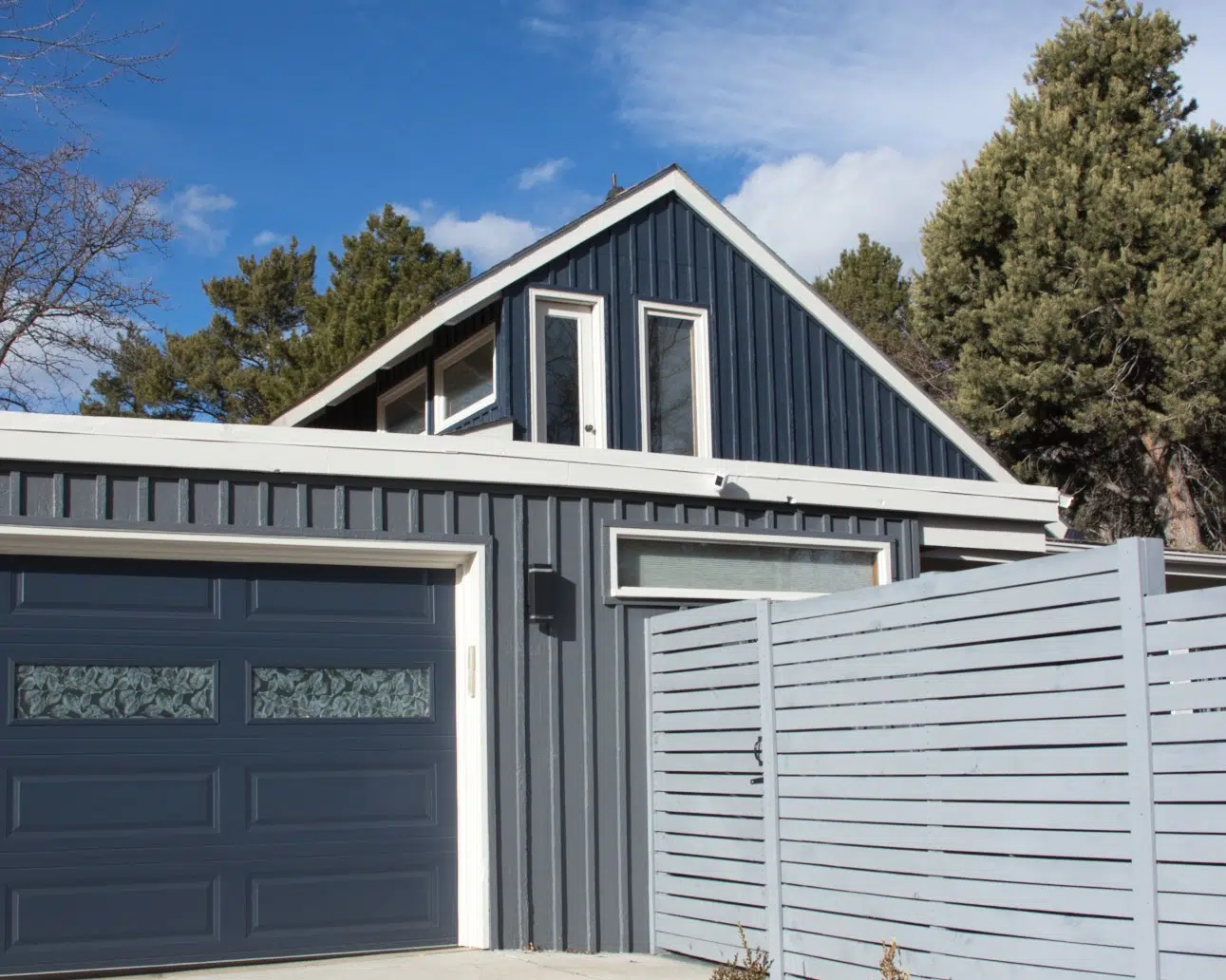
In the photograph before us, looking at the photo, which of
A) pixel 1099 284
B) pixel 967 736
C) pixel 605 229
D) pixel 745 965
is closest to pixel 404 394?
pixel 605 229

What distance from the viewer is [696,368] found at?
11750 mm

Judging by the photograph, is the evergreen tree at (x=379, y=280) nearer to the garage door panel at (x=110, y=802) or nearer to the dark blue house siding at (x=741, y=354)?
the dark blue house siding at (x=741, y=354)

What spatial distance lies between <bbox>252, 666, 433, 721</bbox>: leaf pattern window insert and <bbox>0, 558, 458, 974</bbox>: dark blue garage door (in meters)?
0.01

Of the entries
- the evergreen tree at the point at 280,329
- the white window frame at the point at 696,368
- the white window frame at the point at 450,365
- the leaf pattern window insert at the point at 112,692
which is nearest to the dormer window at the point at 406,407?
the white window frame at the point at 450,365

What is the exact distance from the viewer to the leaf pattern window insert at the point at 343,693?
7277 mm

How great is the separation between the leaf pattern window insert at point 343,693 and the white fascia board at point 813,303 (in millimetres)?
5806

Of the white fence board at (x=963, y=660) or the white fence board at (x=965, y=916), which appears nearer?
the white fence board at (x=965, y=916)

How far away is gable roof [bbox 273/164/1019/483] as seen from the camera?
10992 mm

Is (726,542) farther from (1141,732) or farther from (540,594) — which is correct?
(1141,732)

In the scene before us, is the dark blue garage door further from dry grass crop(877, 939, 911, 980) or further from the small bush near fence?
dry grass crop(877, 939, 911, 980)

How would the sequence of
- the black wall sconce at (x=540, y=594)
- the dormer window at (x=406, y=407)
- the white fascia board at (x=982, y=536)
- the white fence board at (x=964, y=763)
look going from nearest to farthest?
the white fence board at (x=964, y=763), the black wall sconce at (x=540, y=594), the white fascia board at (x=982, y=536), the dormer window at (x=406, y=407)

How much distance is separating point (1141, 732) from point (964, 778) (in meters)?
0.95

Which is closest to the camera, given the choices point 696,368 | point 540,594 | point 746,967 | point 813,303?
point 746,967

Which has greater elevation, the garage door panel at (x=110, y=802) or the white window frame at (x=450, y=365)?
the white window frame at (x=450, y=365)
